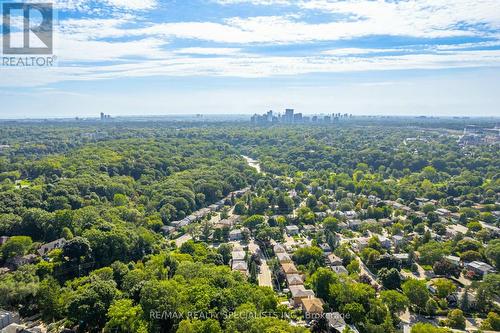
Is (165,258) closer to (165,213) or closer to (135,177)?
(165,213)

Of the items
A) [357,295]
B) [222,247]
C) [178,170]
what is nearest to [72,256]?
[222,247]

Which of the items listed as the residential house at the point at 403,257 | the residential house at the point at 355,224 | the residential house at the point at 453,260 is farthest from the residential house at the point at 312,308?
the residential house at the point at 355,224

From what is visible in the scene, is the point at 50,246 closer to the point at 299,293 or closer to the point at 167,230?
the point at 167,230

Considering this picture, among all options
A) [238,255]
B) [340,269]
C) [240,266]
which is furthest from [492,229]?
[240,266]

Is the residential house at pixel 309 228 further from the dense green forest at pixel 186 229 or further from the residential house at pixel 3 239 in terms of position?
the residential house at pixel 3 239

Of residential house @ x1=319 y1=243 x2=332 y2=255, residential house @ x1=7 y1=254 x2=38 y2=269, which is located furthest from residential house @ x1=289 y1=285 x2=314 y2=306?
residential house @ x1=7 y1=254 x2=38 y2=269

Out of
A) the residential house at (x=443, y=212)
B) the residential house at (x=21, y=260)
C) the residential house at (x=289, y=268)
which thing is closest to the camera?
the residential house at (x=21, y=260)

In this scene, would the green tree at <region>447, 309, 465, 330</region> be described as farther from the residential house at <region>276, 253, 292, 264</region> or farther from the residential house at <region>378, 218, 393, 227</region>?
the residential house at <region>378, 218, 393, 227</region>

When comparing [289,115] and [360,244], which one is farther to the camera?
[289,115]
